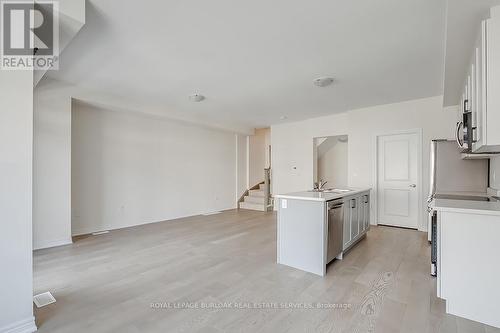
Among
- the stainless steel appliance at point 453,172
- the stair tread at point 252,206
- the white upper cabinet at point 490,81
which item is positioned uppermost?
the white upper cabinet at point 490,81

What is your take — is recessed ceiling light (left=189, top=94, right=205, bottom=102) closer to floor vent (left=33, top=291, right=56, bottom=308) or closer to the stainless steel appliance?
floor vent (left=33, top=291, right=56, bottom=308)

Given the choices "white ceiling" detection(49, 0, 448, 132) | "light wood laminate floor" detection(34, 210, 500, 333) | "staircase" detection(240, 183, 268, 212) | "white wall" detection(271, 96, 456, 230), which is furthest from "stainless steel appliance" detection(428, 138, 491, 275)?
"staircase" detection(240, 183, 268, 212)

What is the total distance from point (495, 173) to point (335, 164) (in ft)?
16.1

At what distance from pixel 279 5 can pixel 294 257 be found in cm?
273

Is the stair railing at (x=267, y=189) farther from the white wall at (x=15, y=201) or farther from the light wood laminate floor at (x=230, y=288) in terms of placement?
the white wall at (x=15, y=201)

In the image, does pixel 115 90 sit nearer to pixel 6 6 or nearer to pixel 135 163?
pixel 135 163

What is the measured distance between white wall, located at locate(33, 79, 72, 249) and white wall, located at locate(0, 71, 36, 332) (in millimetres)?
2499

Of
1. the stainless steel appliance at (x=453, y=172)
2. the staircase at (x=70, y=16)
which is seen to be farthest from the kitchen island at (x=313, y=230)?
the staircase at (x=70, y=16)

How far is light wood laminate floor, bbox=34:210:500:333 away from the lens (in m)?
1.91

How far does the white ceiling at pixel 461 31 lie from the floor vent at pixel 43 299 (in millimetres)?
4182

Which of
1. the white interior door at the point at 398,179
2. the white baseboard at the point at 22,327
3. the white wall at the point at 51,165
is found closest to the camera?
the white baseboard at the point at 22,327

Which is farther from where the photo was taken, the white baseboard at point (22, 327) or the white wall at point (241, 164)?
the white wall at point (241, 164)

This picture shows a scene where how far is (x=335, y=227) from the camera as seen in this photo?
3.03m

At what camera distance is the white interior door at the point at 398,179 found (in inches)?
189
